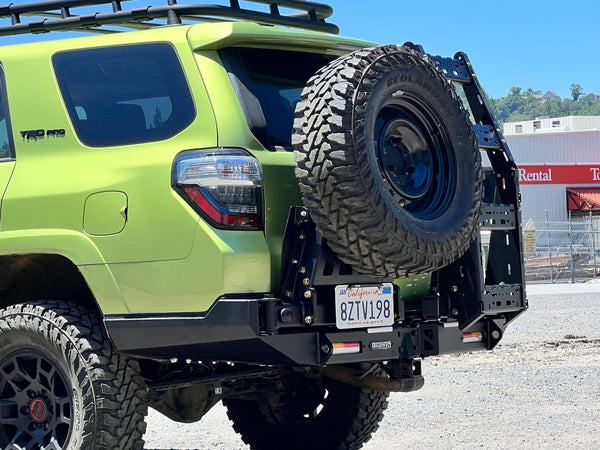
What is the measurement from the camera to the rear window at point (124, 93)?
439 cm

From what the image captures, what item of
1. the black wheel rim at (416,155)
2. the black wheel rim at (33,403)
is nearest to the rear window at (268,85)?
the black wheel rim at (416,155)

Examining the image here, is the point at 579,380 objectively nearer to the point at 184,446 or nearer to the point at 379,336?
the point at 184,446

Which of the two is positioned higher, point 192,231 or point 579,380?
point 192,231

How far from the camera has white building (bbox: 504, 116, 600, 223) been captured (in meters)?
53.9

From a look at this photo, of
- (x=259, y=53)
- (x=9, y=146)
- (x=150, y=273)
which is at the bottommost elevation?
(x=150, y=273)

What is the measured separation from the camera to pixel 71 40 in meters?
4.76

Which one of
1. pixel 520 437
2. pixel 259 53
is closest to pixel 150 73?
pixel 259 53

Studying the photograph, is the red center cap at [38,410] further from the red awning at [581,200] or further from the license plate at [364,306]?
the red awning at [581,200]

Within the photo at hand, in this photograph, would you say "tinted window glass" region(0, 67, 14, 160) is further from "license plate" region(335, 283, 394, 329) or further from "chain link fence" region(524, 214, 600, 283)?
"chain link fence" region(524, 214, 600, 283)

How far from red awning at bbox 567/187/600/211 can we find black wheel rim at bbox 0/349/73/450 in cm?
5152

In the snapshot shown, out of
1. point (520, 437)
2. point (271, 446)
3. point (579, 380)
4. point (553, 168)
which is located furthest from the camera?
point (553, 168)

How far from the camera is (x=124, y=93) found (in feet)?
15.0

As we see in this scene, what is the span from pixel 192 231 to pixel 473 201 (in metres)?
1.37

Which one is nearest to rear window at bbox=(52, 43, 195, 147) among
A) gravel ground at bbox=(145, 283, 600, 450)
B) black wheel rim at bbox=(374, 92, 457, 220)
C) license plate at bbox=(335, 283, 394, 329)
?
black wheel rim at bbox=(374, 92, 457, 220)
